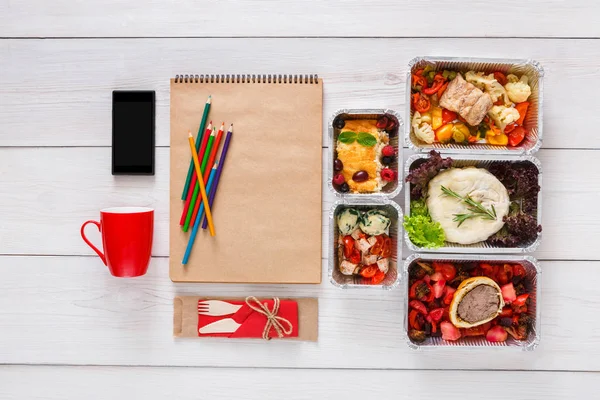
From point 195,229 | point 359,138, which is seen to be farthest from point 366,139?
point 195,229

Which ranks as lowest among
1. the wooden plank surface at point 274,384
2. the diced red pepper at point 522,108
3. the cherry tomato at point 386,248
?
the wooden plank surface at point 274,384

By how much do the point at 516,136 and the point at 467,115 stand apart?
0.13 metres

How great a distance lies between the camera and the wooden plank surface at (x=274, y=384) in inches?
45.2

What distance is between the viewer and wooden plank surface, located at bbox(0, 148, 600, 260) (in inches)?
44.5

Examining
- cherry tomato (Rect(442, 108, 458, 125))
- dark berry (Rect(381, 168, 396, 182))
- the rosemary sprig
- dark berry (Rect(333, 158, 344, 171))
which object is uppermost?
cherry tomato (Rect(442, 108, 458, 125))

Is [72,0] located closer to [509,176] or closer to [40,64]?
[40,64]

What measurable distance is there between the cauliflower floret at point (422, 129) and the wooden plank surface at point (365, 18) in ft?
0.75

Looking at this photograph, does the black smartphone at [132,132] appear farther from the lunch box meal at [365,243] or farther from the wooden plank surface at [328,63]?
the lunch box meal at [365,243]

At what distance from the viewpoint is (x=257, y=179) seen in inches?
43.8

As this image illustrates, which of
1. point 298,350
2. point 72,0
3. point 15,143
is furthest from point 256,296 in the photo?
point 72,0

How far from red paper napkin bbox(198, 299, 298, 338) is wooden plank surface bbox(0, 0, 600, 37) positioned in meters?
0.65

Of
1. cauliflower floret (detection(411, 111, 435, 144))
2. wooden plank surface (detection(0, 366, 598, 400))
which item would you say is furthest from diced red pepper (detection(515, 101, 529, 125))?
wooden plank surface (detection(0, 366, 598, 400))

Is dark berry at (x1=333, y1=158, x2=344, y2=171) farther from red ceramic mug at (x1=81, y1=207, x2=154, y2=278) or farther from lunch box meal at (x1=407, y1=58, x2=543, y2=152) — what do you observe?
red ceramic mug at (x1=81, y1=207, x2=154, y2=278)

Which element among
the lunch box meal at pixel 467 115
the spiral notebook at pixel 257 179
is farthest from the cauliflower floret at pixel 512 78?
the spiral notebook at pixel 257 179
